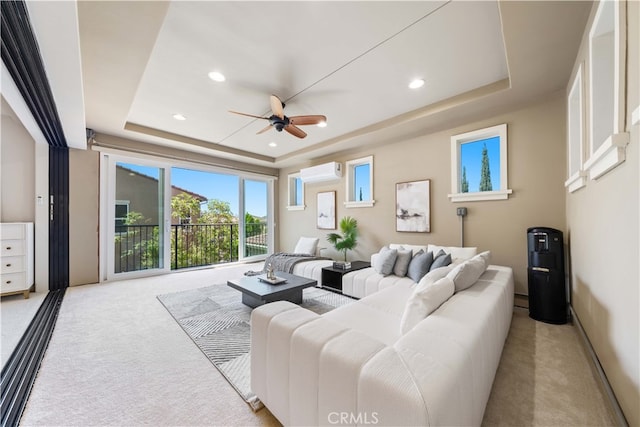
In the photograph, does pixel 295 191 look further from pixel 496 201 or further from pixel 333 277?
pixel 496 201

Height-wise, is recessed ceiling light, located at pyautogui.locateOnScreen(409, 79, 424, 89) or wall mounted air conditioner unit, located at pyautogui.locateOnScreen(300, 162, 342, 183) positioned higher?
recessed ceiling light, located at pyautogui.locateOnScreen(409, 79, 424, 89)

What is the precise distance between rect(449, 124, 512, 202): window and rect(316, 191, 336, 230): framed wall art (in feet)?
8.22

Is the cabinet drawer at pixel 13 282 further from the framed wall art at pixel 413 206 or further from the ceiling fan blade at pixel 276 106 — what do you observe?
the framed wall art at pixel 413 206

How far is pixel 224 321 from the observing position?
2713 mm

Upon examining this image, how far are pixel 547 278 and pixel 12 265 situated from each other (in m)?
6.56

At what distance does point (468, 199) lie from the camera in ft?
11.8

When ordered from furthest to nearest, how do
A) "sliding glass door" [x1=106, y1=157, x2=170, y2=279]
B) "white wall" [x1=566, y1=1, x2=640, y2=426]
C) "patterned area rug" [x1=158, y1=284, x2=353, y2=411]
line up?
1. "sliding glass door" [x1=106, y1=157, x2=170, y2=279]
2. "patterned area rug" [x1=158, y1=284, x2=353, y2=411]
3. "white wall" [x1=566, y1=1, x2=640, y2=426]

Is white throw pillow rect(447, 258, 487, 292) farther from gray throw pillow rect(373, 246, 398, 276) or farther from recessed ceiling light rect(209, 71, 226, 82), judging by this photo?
recessed ceiling light rect(209, 71, 226, 82)

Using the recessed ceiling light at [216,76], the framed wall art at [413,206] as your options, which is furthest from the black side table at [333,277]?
the recessed ceiling light at [216,76]

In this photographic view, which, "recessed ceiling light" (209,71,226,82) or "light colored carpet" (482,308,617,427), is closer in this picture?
"light colored carpet" (482,308,617,427)

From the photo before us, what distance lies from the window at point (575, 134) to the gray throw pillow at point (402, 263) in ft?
5.91

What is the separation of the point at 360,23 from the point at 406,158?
105 inches


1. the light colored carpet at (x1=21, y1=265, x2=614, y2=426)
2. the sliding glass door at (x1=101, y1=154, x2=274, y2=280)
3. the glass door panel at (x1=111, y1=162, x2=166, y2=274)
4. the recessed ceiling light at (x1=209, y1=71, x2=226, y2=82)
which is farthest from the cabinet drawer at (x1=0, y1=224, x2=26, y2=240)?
the recessed ceiling light at (x1=209, y1=71, x2=226, y2=82)

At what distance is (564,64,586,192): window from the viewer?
7.06ft
